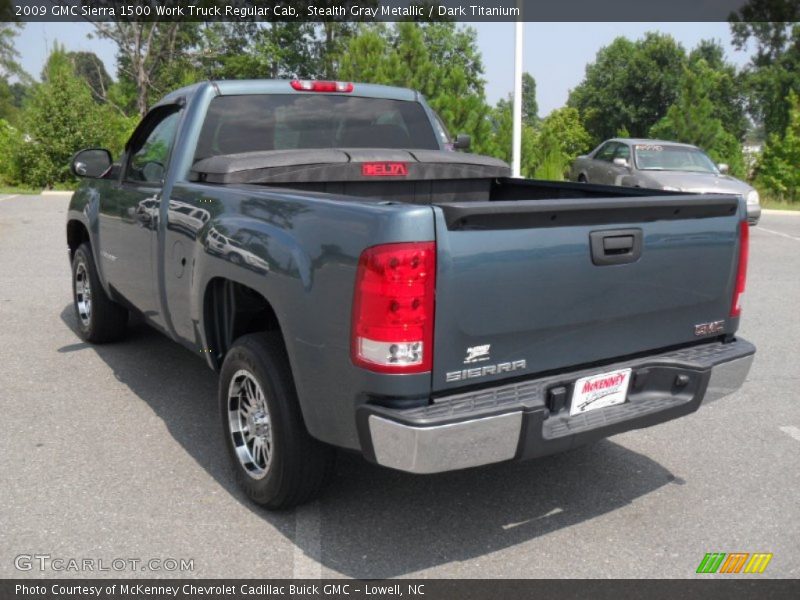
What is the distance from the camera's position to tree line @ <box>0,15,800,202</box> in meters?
22.4

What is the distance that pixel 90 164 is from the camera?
5.29 m

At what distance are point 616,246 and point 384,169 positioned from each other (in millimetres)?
1679

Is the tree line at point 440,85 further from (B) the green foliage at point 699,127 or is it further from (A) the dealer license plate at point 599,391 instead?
(A) the dealer license plate at point 599,391

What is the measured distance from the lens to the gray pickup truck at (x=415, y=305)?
2.74 meters

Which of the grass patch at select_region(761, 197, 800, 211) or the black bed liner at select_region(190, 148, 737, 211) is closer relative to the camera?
the black bed liner at select_region(190, 148, 737, 211)

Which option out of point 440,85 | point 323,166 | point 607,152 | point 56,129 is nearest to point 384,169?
point 323,166

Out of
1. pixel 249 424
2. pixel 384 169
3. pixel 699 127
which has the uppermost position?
pixel 699 127

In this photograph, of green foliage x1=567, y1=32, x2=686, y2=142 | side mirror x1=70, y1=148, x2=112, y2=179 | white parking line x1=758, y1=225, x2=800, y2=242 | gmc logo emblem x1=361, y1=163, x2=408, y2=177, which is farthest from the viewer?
green foliage x1=567, y1=32, x2=686, y2=142

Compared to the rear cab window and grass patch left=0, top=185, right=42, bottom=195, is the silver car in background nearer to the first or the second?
the rear cab window

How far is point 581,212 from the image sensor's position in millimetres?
3004

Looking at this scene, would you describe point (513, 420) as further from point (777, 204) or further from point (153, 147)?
point (777, 204)

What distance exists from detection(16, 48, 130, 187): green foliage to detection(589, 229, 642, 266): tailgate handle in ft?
74.0
